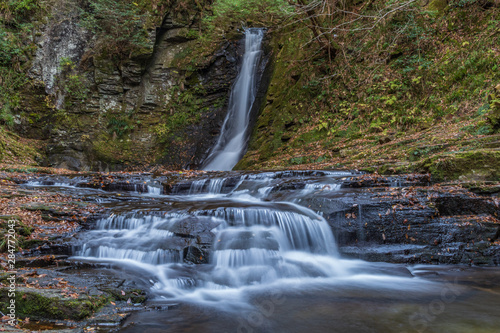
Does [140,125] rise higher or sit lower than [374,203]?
higher

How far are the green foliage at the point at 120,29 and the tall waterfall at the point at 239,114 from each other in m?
5.58

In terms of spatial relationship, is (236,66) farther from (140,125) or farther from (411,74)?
→ (411,74)

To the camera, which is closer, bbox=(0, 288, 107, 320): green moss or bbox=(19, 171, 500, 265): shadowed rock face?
bbox=(0, 288, 107, 320): green moss

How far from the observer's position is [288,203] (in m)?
6.45

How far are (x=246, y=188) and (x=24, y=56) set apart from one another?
48.9 feet

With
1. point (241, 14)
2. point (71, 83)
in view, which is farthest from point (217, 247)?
point (241, 14)

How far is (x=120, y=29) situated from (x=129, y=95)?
3.58 m

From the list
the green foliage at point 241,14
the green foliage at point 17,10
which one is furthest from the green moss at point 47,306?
the green foliage at point 17,10

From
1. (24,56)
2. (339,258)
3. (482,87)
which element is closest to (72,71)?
(24,56)

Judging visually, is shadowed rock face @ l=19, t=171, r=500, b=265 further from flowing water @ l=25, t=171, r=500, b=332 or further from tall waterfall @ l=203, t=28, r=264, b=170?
tall waterfall @ l=203, t=28, r=264, b=170

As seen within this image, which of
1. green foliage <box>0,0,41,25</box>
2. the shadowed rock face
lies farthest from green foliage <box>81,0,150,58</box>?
the shadowed rock face

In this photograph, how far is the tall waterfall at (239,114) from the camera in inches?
576

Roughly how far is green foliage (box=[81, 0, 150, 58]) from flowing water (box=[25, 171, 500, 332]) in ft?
40.3

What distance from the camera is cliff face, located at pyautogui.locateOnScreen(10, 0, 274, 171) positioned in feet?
50.5
